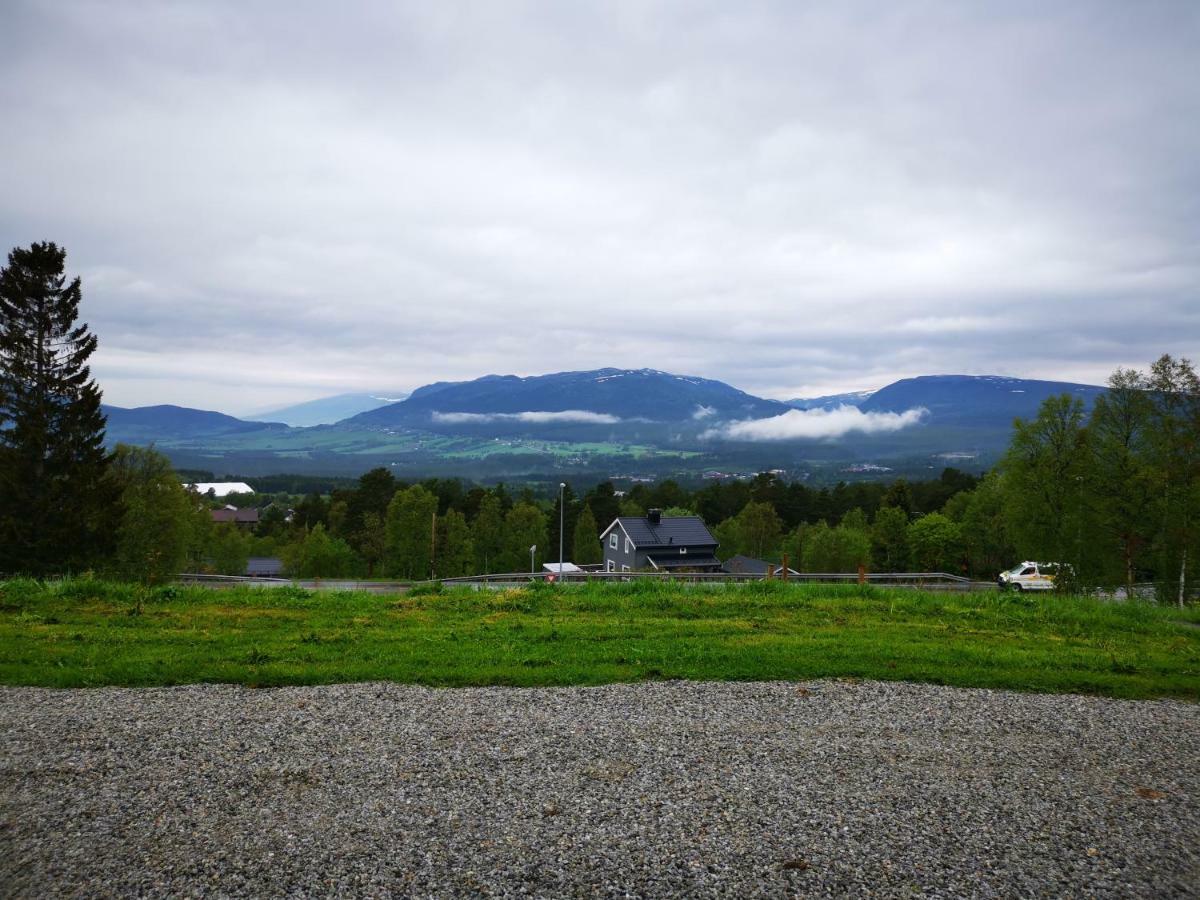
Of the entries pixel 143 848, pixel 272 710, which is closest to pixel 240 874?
pixel 143 848

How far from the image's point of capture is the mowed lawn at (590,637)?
413 inches

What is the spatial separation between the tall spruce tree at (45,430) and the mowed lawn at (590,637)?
53.6 feet

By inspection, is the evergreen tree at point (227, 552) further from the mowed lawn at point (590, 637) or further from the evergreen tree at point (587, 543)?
the mowed lawn at point (590, 637)

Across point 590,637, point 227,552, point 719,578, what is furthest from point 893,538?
point 227,552

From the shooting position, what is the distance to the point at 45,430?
2903 cm

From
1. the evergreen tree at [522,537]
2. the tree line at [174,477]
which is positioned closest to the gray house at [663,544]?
the evergreen tree at [522,537]

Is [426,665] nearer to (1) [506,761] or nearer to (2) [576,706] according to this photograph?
(2) [576,706]

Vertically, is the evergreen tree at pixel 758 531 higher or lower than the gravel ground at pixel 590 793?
lower

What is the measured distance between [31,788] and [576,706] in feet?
19.7

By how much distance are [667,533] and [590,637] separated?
4371 cm

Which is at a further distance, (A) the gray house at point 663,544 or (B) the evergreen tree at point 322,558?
(B) the evergreen tree at point 322,558

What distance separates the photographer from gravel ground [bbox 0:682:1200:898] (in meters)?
5.57

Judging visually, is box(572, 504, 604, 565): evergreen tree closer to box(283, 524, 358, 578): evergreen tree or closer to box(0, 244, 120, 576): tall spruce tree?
box(283, 524, 358, 578): evergreen tree

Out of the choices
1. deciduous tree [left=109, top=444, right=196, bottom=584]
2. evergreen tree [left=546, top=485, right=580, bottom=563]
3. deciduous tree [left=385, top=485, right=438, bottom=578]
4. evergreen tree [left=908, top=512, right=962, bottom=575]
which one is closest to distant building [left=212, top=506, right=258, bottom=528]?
evergreen tree [left=546, top=485, right=580, bottom=563]
